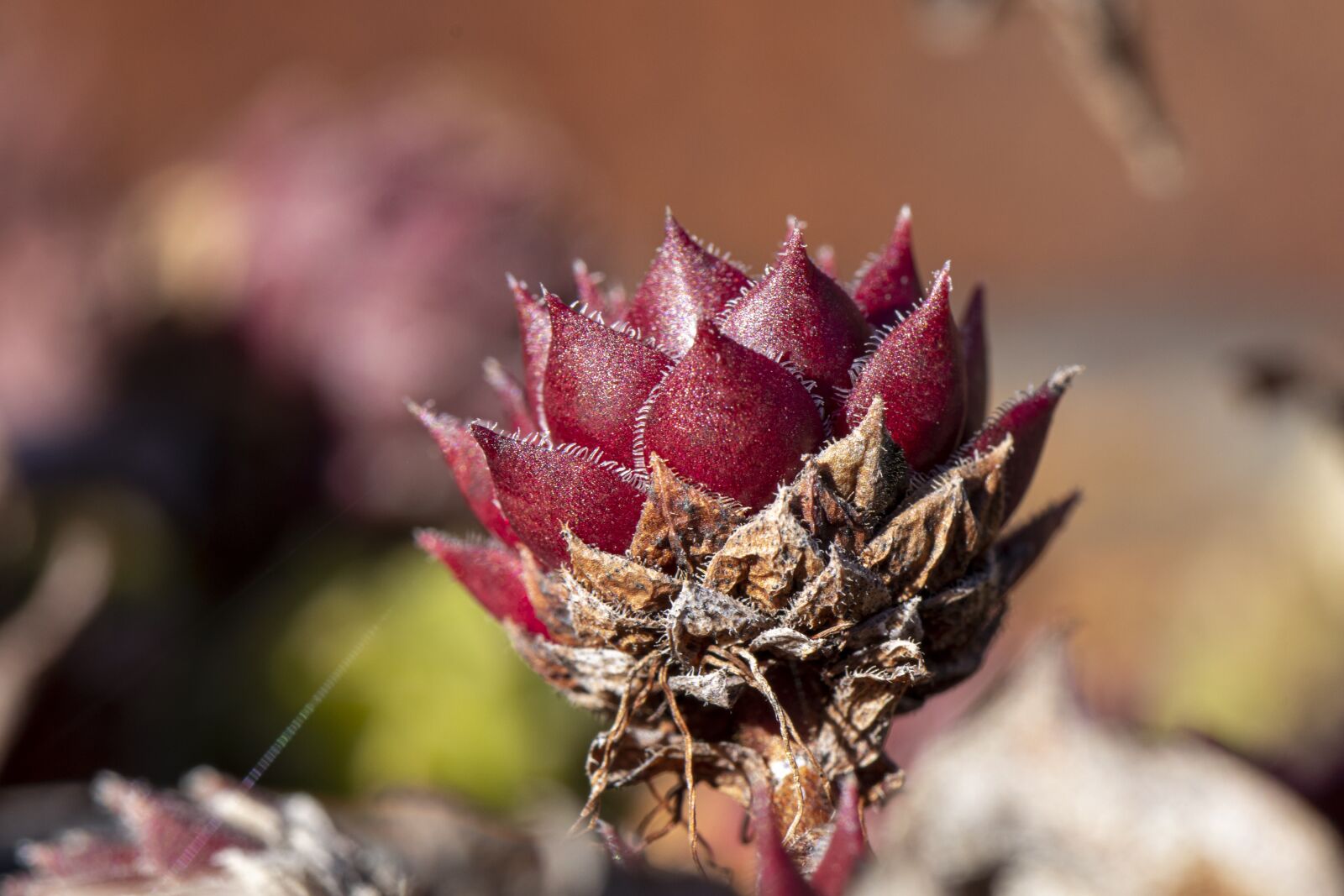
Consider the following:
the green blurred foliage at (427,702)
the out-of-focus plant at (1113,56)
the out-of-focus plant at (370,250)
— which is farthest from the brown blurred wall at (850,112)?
the out-of-focus plant at (1113,56)

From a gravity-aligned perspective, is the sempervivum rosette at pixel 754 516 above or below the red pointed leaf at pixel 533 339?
below

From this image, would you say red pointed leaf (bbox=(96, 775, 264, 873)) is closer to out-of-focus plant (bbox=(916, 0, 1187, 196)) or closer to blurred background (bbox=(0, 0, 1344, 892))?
blurred background (bbox=(0, 0, 1344, 892))

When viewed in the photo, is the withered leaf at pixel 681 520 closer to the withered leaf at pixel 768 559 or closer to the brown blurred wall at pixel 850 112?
the withered leaf at pixel 768 559

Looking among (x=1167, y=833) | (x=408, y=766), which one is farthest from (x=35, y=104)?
(x=1167, y=833)

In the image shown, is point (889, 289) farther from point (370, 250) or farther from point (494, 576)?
point (370, 250)

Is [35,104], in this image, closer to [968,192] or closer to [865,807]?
[865,807]
